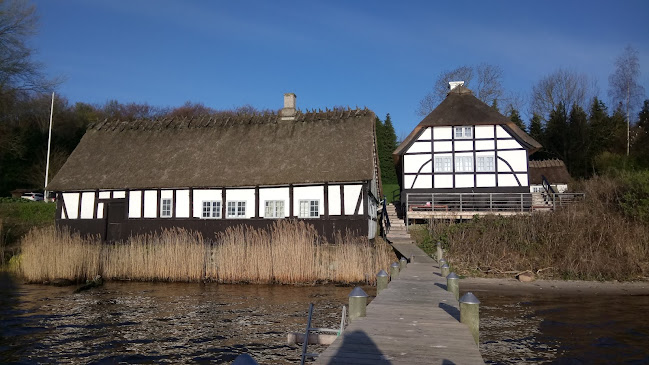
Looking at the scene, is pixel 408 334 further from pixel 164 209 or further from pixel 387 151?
pixel 387 151

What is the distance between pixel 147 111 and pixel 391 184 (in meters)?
31.1

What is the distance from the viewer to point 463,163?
24703 millimetres

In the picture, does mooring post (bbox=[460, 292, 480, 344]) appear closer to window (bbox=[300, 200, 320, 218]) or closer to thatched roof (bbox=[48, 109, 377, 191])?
thatched roof (bbox=[48, 109, 377, 191])

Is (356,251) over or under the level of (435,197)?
under

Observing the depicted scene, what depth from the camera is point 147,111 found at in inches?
2125

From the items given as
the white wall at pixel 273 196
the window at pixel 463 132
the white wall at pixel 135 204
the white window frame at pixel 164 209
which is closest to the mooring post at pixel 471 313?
the white wall at pixel 273 196

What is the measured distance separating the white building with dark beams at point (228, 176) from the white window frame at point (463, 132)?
526 centimetres

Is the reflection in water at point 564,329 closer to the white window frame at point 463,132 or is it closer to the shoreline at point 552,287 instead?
the shoreline at point 552,287

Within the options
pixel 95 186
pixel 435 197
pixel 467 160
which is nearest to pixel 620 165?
pixel 467 160

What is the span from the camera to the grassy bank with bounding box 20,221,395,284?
1634 centimetres

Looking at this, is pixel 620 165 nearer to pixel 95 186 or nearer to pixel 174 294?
pixel 174 294

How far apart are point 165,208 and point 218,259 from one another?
20.9 feet

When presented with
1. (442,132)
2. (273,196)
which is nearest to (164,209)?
(273,196)

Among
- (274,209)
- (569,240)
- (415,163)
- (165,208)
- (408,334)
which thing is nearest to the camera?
(408,334)
